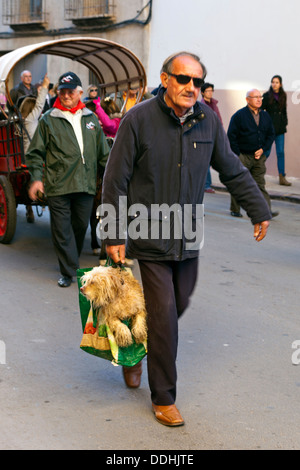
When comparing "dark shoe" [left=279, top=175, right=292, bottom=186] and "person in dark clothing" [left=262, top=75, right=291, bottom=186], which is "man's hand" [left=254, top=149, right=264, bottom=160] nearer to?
"person in dark clothing" [left=262, top=75, right=291, bottom=186]

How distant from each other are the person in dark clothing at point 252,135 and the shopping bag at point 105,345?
7.28 metres

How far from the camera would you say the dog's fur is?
14.1ft

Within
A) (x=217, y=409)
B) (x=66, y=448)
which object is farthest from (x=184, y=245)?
(x=66, y=448)

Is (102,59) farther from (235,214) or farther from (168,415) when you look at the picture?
(168,415)

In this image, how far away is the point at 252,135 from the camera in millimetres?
11461

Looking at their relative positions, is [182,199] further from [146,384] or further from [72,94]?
[72,94]

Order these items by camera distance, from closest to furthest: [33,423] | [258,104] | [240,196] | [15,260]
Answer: [33,423], [240,196], [15,260], [258,104]

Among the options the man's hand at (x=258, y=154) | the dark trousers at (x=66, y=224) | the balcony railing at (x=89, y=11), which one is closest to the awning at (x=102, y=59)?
the man's hand at (x=258, y=154)

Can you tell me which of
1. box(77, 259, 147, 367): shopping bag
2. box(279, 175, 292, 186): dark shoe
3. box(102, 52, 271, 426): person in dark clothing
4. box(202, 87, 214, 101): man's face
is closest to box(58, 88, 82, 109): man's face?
box(102, 52, 271, 426): person in dark clothing

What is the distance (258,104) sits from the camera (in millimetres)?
11430

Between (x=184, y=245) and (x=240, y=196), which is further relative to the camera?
(x=240, y=196)

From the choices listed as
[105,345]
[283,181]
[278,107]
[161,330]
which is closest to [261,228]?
[161,330]

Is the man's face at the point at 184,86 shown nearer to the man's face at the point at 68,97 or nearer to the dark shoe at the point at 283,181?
the man's face at the point at 68,97
